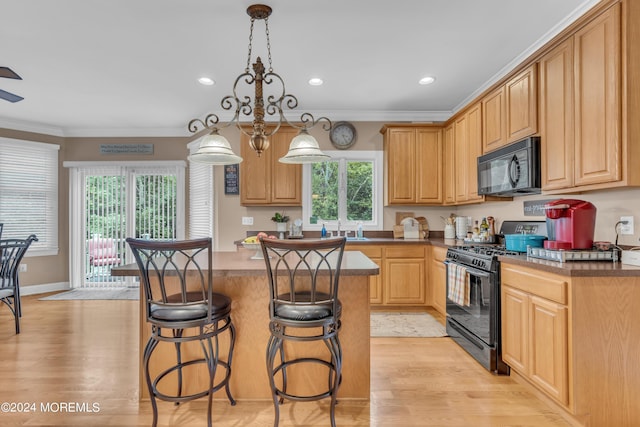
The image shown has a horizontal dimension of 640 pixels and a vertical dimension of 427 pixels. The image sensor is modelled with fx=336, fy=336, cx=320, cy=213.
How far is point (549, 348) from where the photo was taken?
2.04 metres

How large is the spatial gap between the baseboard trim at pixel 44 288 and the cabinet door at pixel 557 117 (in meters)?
6.86

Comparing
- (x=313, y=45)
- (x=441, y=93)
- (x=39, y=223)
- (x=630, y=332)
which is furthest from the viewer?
(x=39, y=223)

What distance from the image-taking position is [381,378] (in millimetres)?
2502

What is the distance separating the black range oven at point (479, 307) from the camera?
8.44ft

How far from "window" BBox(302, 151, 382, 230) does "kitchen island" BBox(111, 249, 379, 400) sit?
2.63 metres

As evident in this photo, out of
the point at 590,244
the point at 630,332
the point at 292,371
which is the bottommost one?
the point at 292,371

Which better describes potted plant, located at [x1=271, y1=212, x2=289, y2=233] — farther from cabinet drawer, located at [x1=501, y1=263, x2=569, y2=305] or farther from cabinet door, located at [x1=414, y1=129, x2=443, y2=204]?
cabinet drawer, located at [x1=501, y1=263, x2=569, y2=305]

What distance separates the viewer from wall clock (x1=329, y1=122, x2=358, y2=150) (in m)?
4.78

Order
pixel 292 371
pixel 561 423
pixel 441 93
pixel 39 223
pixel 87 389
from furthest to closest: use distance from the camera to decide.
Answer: pixel 39 223 → pixel 441 93 → pixel 87 389 → pixel 292 371 → pixel 561 423

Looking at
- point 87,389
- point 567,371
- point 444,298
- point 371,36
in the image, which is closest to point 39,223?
point 87,389

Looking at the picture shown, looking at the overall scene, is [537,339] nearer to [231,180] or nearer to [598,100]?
[598,100]

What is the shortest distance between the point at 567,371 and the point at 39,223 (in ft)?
22.7

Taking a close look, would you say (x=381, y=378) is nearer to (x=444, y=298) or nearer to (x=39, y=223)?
(x=444, y=298)

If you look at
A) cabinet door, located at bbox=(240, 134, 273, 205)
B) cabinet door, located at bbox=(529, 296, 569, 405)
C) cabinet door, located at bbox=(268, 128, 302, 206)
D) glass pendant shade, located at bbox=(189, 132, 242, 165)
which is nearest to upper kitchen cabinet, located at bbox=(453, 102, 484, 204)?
cabinet door, located at bbox=(529, 296, 569, 405)
